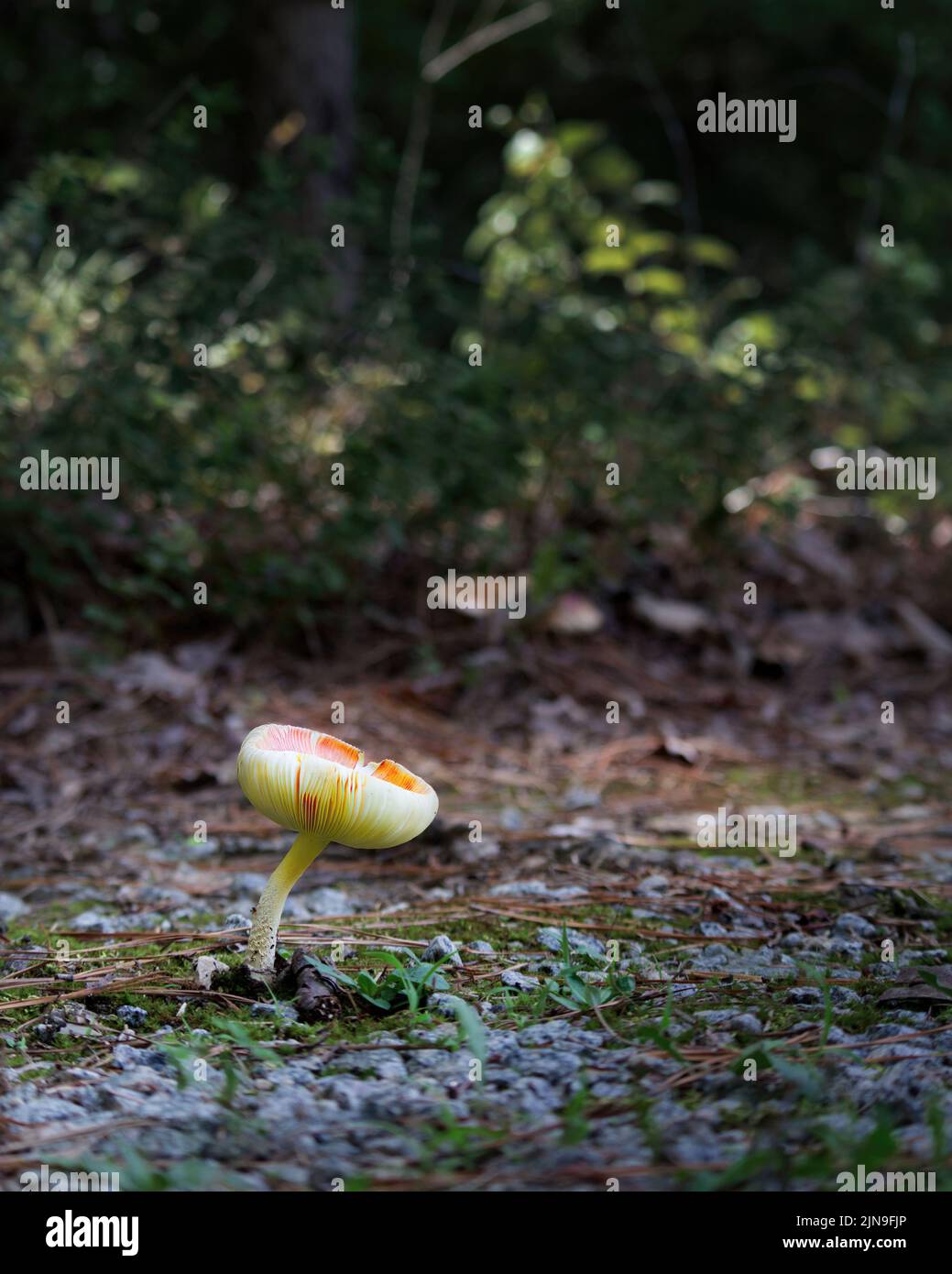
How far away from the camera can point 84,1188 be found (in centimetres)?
146

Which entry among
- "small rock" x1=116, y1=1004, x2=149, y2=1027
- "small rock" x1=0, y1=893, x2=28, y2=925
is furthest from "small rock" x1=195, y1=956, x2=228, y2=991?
"small rock" x1=0, y1=893, x2=28, y2=925

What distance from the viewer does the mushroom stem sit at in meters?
2.02

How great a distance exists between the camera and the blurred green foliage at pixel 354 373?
4039mm

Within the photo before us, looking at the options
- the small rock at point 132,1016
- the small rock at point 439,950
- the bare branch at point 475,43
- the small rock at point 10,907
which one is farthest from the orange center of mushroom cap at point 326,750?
the bare branch at point 475,43

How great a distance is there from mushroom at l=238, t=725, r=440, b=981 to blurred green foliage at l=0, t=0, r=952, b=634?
2.06 m

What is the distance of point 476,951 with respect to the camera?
7.40 ft

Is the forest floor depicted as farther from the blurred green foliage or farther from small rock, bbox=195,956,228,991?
the blurred green foliage

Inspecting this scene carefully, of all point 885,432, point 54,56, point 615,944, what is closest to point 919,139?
point 885,432

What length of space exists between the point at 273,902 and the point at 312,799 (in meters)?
0.24

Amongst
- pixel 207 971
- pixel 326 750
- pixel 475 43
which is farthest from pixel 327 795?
pixel 475 43

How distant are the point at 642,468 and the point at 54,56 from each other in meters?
3.77

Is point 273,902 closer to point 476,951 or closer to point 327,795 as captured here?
point 327,795

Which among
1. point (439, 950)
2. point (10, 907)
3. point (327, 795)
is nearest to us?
point (327, 795)
